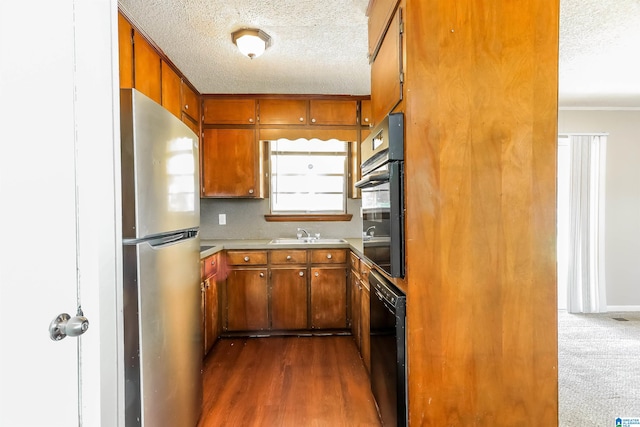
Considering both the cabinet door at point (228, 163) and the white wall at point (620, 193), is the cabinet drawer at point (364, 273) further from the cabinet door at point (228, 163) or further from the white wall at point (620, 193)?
the white wall at point (620, 193)

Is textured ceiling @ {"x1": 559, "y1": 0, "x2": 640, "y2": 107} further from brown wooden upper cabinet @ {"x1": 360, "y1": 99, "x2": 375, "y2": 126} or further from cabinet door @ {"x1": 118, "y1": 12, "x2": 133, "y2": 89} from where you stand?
cabinet door @ {"x1": 118, "y1": 12, "x2": 133, "y2": 89}

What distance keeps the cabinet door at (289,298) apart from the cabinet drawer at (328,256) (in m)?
0.15


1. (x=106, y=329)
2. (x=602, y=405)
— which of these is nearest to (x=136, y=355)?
(x=106, y=329)

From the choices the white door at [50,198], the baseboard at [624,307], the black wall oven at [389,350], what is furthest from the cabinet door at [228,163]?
the baseboard at [624,307]

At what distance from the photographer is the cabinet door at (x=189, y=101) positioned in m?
3.05

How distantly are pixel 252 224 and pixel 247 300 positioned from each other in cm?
95

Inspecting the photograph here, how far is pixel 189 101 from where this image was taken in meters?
3.22

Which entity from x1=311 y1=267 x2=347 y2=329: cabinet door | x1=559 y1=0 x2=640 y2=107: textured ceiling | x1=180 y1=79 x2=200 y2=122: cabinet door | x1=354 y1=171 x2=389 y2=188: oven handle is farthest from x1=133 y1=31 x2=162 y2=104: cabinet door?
x1=559 y1=0 x2=640 y2=107: textured ceiling

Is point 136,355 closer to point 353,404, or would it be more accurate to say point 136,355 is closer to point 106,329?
point 106,329

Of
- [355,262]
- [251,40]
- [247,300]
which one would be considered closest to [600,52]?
[355,262]

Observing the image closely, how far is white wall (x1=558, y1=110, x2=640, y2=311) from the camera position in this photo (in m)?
3.93

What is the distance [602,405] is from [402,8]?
8.48 ft

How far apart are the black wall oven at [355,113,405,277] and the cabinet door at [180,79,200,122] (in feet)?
7.08

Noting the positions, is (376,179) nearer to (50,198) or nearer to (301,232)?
(50,198)
